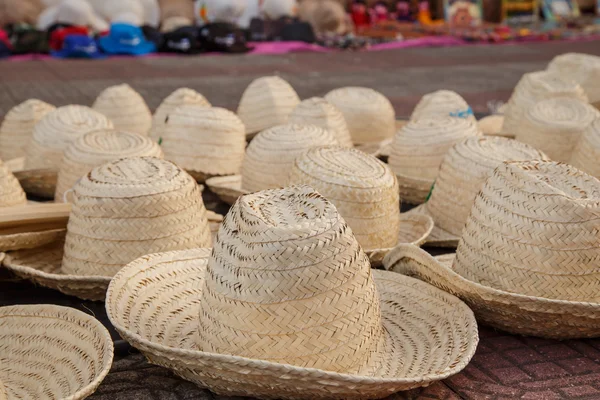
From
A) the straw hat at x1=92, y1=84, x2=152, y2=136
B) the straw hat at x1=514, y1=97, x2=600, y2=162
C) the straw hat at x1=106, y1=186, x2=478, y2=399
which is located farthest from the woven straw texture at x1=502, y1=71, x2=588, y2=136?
the straw hat at x1=106, y1=186, x2=478, y2=399

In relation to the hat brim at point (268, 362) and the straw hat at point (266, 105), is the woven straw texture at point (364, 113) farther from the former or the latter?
the hat brim at point (268, 362)

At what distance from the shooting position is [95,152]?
3740 mm

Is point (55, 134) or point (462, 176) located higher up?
point (55, 134)

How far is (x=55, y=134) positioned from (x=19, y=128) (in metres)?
0.70

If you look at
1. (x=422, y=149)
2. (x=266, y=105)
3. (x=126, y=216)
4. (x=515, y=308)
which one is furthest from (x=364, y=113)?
(x=515, y=308)

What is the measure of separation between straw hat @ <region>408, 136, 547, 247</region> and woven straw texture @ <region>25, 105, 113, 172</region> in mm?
1868

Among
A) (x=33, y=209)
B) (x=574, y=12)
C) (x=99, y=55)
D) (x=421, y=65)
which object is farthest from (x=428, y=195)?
(x=574, y=12)

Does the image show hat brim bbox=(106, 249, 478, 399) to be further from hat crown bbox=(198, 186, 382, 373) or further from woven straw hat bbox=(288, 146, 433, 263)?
woven straw hat bbox=(288, 146, 433, 263)

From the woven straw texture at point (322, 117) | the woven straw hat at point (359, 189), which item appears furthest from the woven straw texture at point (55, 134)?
the woven straw hat at point (359, 189)

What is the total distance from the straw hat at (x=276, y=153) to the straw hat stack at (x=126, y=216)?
0.90 metres

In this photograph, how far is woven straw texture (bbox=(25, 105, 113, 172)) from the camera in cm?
428

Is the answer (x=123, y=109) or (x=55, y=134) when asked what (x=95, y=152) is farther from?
(x=123, y=109)

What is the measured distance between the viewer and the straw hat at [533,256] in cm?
273

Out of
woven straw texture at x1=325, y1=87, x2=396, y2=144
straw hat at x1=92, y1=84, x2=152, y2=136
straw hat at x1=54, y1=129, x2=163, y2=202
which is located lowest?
woven straw texture at x1=325, y1=87, x2=396, y2=144
